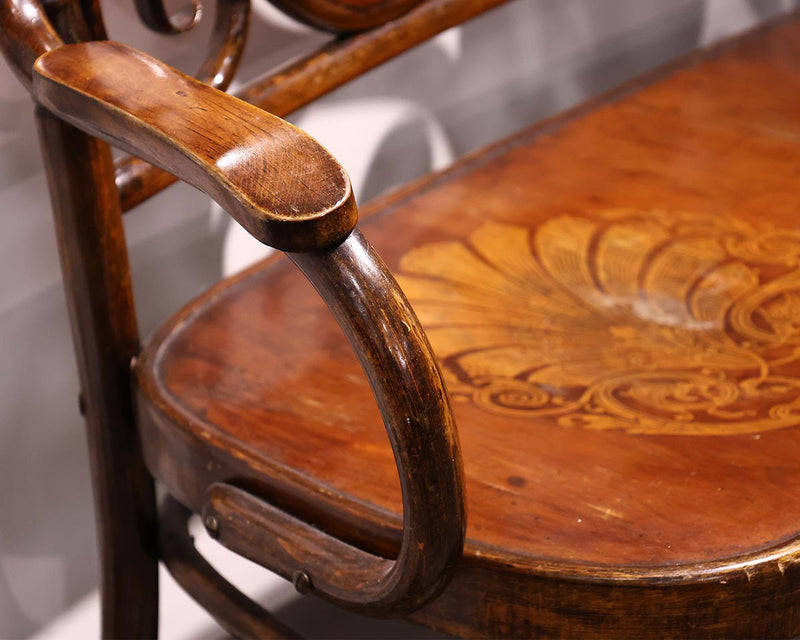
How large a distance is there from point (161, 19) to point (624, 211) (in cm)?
42

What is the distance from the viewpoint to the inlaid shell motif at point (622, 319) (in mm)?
748

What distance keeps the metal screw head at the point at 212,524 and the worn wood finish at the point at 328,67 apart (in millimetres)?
219

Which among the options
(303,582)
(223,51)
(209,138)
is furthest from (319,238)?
(223,51)

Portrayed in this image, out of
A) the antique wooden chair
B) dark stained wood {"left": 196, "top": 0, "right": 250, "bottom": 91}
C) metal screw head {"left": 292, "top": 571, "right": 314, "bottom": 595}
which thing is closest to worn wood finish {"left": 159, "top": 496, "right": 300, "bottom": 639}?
the antique wooden chair

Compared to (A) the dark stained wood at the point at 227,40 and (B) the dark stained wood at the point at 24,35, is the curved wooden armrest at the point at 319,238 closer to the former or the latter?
(B) the dark stained wood at the point at 24,35

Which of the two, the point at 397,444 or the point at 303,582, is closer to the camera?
the point at 397,444

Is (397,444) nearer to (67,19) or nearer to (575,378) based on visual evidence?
(575,378)

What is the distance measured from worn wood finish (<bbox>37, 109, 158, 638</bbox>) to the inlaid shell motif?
8.7 inches

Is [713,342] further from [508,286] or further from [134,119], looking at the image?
[134,119]

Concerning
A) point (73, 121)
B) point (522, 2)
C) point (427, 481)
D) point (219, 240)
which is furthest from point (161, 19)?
point (522, 2)

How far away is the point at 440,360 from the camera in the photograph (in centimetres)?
79

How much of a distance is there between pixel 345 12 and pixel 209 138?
383 millimetres

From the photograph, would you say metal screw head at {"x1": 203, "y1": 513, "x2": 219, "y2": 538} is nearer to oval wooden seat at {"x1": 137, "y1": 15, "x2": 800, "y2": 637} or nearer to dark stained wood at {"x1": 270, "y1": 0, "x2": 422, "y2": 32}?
oval wooden seat at {"x1": 137, "y1": 15, "x2": 800, "y2": 637}

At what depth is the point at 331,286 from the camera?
52 cm
